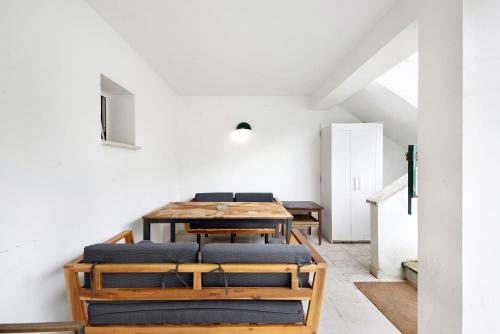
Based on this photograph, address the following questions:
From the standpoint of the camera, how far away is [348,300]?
2.34 metres

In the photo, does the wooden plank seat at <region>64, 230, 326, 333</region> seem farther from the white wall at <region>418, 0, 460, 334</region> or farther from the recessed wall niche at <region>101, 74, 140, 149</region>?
the recessed wall niche at <region>101, 74, 140, 149</region>

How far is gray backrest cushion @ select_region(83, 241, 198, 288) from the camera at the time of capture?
4.62ft

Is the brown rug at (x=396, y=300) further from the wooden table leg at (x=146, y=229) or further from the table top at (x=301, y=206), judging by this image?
the wooden table leg at (x=146, y=229)

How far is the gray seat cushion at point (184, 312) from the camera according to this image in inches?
55.2

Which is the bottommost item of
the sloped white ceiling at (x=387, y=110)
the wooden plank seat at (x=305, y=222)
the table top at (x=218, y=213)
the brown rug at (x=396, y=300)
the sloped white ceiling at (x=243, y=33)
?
the brown rug at (x=396, y=300)

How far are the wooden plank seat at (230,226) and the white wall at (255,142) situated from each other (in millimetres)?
366

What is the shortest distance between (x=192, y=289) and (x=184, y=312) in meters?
0.16

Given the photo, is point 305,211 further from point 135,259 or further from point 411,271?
point 135,259

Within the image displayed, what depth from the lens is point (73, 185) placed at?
5.42ft

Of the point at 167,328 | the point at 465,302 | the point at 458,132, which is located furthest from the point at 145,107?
the point at 465,302

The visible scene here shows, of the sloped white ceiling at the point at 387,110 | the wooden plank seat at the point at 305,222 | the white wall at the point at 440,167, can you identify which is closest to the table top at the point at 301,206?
the wooden plank seat at the point at 305,222

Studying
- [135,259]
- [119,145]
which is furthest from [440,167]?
[119,145]

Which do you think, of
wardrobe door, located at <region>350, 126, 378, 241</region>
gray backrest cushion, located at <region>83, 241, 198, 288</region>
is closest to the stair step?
wardrobe door, located at <region>350, 126, 378, 241</region>

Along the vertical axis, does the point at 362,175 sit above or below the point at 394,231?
above
